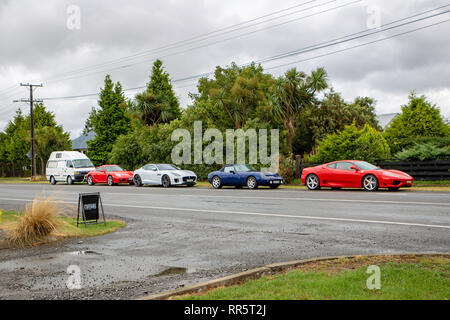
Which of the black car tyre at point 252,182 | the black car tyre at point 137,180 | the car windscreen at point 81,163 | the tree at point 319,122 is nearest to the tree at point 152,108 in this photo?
the car windscreen at point 81,163

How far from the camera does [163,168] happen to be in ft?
85.5

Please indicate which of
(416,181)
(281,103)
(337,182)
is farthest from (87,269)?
(281,103)

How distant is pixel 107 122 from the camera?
4834 cm

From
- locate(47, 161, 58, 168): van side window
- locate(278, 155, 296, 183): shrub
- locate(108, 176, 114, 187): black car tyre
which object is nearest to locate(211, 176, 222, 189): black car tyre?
locate(278, 155, 296, 183): shrub

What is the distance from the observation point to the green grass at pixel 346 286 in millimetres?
4265

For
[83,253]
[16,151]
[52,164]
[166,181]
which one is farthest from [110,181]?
[16,151]

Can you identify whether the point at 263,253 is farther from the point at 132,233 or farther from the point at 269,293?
the point at 132,233

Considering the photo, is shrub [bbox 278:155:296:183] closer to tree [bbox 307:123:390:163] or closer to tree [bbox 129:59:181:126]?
tree [bbox 307:123:390:163]

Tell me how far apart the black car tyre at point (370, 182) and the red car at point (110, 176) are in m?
16.3

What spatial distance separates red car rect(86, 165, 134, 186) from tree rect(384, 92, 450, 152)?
19685mm

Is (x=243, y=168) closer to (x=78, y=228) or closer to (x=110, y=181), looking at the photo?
(x=110, y=181)

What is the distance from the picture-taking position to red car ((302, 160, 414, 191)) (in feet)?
58.8

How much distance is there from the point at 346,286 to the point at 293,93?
32238 millimetres

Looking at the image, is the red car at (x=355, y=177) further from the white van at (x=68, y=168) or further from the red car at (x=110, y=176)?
the white van at (x=68, y=168)
